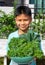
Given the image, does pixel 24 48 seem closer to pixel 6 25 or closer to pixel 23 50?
pixel 23 50

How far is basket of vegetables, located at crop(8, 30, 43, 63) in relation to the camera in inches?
113

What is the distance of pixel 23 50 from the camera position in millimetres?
2902

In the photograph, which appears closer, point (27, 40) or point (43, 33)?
point (27, 40)

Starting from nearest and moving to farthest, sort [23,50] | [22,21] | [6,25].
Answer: [23,50] → [22,21] → [6,25]

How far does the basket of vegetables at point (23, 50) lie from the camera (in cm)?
288

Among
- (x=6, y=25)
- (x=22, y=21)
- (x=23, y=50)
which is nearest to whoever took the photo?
(x=23, y=50)

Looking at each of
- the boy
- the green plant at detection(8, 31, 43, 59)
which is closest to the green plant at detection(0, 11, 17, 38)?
the boy

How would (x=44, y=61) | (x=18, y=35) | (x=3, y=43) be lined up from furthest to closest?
(x=3, y=43), (x=44, y=61), (x=18, y=35)

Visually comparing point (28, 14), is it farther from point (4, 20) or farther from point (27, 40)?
point (4, 20)

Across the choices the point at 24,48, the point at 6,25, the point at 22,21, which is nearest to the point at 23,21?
the point at 22,21

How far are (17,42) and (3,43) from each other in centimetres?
433

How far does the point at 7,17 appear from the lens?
24.9 ft

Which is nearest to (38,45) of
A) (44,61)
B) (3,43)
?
(44,61)

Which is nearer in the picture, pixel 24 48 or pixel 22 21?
pixel 24 48
